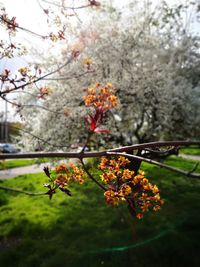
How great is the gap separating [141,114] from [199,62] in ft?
18.9

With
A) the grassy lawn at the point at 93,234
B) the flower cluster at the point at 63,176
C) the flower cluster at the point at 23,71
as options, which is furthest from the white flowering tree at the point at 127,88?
the flower cluster at the point at 63,176

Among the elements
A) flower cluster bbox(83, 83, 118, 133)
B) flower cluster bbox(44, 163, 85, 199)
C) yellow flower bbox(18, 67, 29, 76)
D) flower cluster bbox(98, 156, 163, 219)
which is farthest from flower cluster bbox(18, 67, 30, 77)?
flower cluster bbox(98, 156, 163, 219)

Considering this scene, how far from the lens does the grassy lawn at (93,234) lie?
6.44 meters

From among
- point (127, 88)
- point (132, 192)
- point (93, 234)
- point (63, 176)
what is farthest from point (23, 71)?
point (127, 88)

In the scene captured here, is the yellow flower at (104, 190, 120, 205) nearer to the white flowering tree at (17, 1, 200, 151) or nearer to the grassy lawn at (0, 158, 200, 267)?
the grassy lawn at (0, 158, 200, 267)

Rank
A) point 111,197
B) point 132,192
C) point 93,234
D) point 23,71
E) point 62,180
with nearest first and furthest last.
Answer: point 111,197 < point 132,192 < point 62,180 < point 23,71 < point 93,234

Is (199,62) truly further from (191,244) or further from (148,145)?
(148,145)

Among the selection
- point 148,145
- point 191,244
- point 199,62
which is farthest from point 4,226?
point 199,62

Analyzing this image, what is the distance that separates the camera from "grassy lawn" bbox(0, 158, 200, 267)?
21.1 ft

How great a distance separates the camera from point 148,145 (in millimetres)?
1477

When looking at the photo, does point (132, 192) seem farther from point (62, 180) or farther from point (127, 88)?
point (127, 88)

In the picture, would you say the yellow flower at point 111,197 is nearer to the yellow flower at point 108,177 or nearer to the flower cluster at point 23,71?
the yellow flower at point 108,177

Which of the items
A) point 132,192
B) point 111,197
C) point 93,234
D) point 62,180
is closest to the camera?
point 111,197

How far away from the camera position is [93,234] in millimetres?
7648
